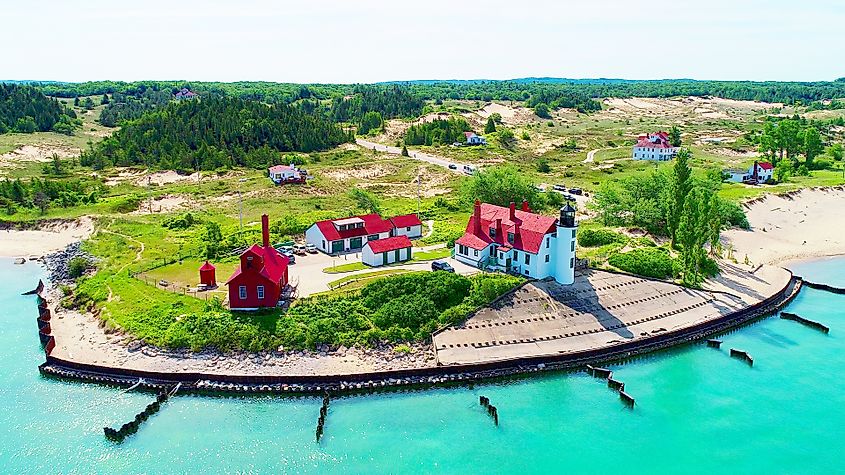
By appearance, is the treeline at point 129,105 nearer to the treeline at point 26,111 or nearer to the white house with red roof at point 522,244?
the treeline at point 26,111

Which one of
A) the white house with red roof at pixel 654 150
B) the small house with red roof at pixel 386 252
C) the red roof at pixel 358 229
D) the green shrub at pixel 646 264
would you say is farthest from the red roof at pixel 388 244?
the white house with red roof at pixel 654 150

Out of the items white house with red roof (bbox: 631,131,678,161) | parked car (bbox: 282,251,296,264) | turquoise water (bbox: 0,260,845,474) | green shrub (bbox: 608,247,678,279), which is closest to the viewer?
turquoise water (bbox: 0,260,845,474)

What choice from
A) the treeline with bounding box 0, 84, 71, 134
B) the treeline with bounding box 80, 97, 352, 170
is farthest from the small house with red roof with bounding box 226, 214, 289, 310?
the treeline with bounding box 0, 84, 71, 134

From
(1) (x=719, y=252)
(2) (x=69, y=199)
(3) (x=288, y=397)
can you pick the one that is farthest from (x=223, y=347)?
(2) (x=69, y=199)

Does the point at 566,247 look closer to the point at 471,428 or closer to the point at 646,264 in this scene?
the point at 646,264

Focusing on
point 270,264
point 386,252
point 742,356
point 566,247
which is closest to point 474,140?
point 386,252

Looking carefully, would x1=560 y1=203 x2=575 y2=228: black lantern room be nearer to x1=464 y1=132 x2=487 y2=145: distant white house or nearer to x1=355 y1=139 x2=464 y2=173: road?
x1=355 y1=139 x2=464 y2=173: road
